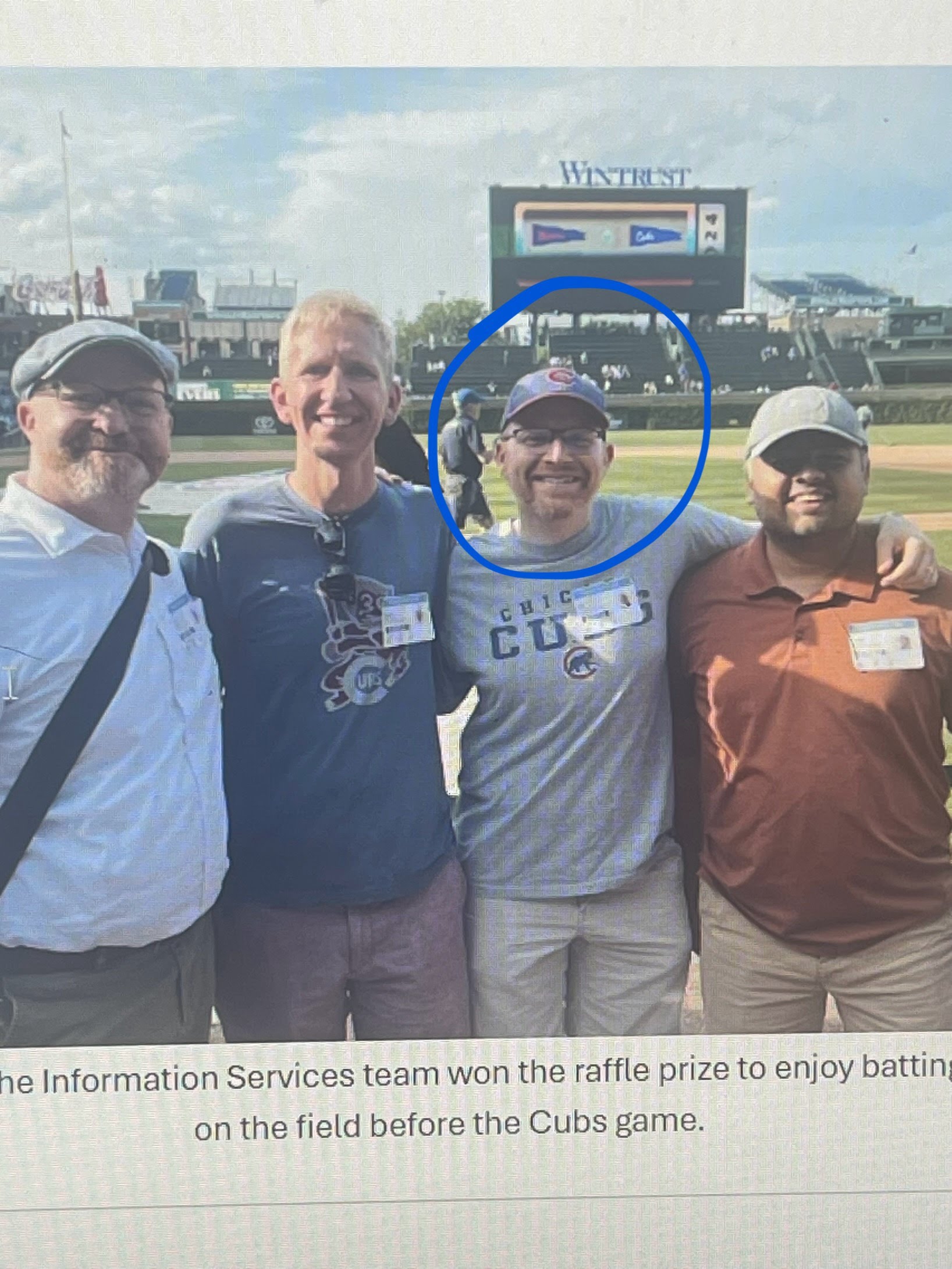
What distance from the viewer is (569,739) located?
1.38 meters

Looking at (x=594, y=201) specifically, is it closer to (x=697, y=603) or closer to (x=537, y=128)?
(x=537, y=128)

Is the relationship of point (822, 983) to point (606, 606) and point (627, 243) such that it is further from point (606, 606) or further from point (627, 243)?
point (627, 243)

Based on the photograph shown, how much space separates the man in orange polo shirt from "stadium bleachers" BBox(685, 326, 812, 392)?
25mm

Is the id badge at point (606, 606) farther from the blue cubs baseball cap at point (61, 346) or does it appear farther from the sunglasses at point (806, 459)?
the blue cubs baseball cap at point (61, 346)

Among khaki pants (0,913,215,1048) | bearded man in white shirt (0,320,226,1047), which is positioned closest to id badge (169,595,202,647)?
bearded man in white shirt (0,320,226,1047)

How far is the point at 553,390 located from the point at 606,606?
0.30 meters

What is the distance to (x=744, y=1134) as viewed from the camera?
137cm

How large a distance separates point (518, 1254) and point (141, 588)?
1058 mm

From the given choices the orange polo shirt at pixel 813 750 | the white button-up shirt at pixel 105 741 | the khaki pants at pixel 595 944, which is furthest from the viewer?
the khaki pants at pixel 595 944

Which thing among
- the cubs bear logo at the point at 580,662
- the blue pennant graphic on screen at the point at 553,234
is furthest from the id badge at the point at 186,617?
the blue pennant graphic on screen at the point at 553,234

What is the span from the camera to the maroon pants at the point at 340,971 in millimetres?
1396

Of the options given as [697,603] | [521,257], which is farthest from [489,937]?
[521,257]

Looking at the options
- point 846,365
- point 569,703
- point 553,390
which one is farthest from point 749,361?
point 569,703

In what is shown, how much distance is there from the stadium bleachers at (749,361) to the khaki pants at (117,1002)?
1004mm
